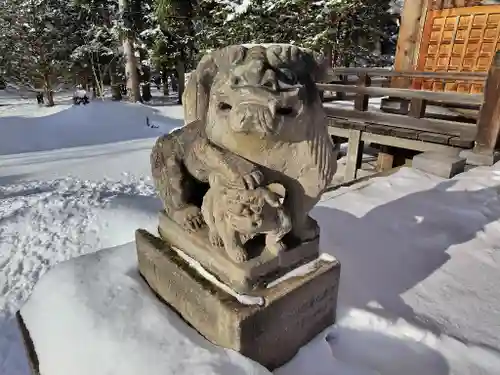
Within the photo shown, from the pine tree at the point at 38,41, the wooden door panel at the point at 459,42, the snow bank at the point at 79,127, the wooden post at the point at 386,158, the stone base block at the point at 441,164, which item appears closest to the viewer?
the stone base block at the point at 441,164

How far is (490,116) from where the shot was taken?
420cm

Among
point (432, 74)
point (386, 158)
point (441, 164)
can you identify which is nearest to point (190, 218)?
point (441, 164)

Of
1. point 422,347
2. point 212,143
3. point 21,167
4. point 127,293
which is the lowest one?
point 21,167

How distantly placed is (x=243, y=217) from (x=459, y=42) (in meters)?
6.71

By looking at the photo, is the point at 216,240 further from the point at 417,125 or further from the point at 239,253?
the point at 417,125

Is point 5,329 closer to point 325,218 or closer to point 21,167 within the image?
point 325,218

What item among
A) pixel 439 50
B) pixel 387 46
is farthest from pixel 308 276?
pixel 387 46

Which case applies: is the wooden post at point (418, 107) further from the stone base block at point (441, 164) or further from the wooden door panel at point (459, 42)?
the wooden door panel at point (459, 42)

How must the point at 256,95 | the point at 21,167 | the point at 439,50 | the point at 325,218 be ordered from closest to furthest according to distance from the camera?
1. the point at 256,95
2. the point at 325,218
3. the point at 439,50
4. the point at 21,167

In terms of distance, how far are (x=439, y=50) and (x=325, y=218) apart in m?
5.46

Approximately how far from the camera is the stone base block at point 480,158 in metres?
4.14

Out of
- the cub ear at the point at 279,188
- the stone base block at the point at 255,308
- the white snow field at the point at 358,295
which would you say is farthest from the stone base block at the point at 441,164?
the cub ear at the point at 279,188

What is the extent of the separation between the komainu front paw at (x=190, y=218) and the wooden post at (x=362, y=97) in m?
4.59

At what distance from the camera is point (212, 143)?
55.4 inches
